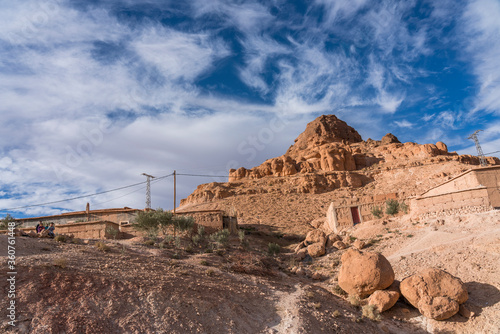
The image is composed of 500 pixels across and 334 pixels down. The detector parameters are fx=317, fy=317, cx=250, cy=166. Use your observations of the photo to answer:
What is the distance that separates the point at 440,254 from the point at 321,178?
39.1 meters

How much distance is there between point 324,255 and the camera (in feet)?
58.6

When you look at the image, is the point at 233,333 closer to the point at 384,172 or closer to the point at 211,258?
the point at 211,258

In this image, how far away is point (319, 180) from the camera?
52.0 metres

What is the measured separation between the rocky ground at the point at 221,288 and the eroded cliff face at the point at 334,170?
32.0m

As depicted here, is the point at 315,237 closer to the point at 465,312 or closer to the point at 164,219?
the point at 164,219

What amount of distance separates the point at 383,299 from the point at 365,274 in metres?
0.96

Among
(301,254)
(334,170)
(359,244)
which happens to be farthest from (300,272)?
(334,170)

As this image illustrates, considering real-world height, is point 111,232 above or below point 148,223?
below

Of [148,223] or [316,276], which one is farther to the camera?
[148,223]

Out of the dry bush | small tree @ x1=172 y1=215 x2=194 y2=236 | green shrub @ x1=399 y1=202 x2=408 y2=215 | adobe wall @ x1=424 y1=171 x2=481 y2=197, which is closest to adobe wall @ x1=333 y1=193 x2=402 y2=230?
green shrub @ x1=399 y1=202 x2=408 y2=215

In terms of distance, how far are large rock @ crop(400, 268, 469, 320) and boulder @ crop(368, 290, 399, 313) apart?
0.42m

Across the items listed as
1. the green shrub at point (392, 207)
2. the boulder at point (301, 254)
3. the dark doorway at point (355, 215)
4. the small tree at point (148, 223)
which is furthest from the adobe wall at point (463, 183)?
the small tree at point (148, 223)

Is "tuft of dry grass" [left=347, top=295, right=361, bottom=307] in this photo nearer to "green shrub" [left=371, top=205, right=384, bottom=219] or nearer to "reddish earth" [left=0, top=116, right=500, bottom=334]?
"reddish earth" [left=0, top=116, right=500, bottom=334]

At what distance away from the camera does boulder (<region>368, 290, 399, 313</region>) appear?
10.8 meters
